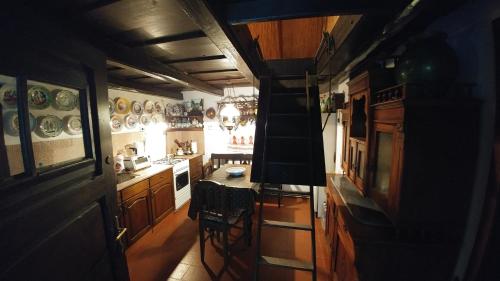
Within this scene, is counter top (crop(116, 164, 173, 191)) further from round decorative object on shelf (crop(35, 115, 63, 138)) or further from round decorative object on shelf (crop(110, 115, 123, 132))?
round decorative object on shelf (crop(35, 115, 63, 138))

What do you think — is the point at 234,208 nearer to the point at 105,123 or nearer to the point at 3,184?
the point at 105,123

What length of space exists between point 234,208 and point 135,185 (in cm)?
142

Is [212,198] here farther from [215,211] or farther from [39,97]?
[39,97]

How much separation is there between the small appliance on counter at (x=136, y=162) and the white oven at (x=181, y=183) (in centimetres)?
48

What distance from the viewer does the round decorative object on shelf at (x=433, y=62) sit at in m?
1.04

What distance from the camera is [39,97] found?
83 cm

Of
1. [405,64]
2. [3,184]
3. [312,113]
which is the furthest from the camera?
[312,113]

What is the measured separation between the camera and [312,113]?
5.93ft

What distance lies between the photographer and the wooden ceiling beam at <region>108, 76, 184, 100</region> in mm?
2678

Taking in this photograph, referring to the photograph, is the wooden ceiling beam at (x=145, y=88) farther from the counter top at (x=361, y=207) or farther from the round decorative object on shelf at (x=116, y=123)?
the counter top at (x=361, y=207)

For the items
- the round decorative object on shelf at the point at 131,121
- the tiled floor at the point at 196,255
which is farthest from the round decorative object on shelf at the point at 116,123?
the tiled floor at the point at 196,255

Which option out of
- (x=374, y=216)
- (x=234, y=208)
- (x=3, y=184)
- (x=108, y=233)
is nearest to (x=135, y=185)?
(x=234, y=208)

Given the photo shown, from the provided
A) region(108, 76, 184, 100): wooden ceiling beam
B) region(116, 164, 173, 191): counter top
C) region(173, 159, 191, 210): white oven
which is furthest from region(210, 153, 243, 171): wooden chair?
region(108, 76, 184, 100): wooden ceiling beam

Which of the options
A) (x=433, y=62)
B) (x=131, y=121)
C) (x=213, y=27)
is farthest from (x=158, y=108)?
(x=433, y=62)
